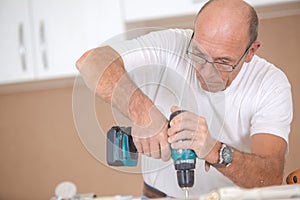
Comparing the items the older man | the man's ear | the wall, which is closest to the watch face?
the older man

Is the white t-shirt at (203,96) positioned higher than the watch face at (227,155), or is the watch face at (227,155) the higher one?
the white t-shirt at (203,96)

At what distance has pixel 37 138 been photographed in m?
1.87

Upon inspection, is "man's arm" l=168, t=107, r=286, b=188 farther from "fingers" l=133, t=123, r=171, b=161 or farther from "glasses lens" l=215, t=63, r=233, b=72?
"glasses lens" l=215, t=63, r=233, b=72

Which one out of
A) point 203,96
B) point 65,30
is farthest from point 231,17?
point 65,30

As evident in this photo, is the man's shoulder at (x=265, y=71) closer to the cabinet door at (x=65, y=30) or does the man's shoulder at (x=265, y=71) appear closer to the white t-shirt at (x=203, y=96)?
the white t-shirt at (x=203, y=96)

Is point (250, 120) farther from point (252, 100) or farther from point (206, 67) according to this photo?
point (206, 67)

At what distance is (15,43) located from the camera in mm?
1780

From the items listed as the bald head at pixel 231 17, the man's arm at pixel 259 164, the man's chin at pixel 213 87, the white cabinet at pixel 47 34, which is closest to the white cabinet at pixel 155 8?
the white cabinet at pixel 47 34

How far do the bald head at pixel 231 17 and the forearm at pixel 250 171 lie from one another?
0.87 feet

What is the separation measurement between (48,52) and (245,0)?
660 mm

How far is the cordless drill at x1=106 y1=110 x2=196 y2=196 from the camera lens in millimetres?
1137

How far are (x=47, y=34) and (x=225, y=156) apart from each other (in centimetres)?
80

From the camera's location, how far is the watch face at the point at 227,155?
1.19 m

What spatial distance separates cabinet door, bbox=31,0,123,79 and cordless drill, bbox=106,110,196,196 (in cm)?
53
